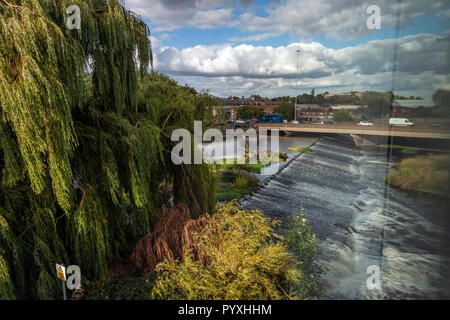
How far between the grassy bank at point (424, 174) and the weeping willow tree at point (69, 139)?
12.7 feet

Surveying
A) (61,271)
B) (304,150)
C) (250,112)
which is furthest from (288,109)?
(61,271)

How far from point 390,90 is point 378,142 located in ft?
2.50

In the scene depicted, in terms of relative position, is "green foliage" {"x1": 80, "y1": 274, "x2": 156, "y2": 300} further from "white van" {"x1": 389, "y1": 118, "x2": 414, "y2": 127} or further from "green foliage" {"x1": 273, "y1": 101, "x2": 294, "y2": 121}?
"green foliage" {"x1": 273, "y1": 101, "x2": 294, "y2": 121}

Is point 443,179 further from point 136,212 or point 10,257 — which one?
point 10,257

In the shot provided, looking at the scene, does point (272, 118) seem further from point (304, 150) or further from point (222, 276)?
point (222, 276)

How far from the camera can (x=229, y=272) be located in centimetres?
420

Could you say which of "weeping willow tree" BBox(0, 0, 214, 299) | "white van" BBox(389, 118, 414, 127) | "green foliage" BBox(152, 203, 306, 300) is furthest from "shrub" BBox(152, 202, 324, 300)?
"white van" BBox(389, 118, 414, 127)

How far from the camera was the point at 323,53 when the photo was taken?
5.33 m

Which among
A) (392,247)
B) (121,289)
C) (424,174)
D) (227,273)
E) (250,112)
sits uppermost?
(250,112)

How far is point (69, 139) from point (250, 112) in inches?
1107

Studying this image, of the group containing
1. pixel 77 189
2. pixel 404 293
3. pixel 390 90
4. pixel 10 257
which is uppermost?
pixel 390 90
